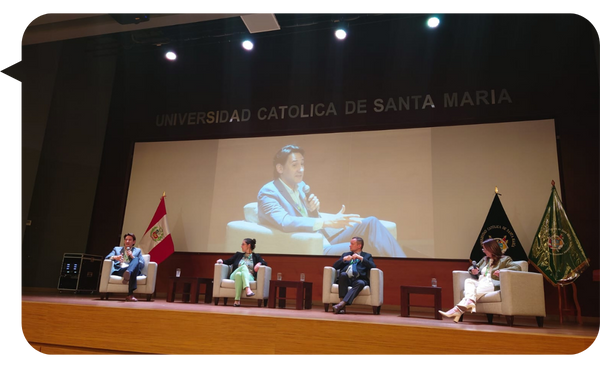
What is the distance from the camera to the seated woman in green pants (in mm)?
5008

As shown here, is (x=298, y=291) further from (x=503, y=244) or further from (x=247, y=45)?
(x=247, y=45)

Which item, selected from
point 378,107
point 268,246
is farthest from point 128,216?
point 378,107

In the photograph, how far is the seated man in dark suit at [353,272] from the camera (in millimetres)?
4535

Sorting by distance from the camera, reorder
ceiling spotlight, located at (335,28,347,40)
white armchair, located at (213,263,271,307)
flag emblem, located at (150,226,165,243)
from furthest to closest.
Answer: flag emblem, located at (150,226,165,243) → ceiling spotlight, located at (335,28,347,40) → white armchair, located at (213,263,271,307)

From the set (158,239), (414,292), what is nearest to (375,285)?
(414,292)

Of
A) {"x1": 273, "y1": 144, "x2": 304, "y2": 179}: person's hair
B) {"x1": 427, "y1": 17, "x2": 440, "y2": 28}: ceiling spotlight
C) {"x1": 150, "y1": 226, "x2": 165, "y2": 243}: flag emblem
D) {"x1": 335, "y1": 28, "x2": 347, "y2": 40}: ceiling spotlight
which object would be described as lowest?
{"x1": 150, "y1": 226, "x2": 165, "y2": 243}: flag emblem

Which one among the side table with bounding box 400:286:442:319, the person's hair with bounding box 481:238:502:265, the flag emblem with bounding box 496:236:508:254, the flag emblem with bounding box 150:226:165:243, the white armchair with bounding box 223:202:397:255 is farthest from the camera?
the flag emblem with bounding box 150:226:165:243

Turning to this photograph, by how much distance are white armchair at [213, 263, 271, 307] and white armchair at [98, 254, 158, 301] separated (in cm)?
83

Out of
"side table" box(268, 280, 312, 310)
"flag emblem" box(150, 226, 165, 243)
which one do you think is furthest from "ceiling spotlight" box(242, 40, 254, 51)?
"side table" box(268, 280, 312, 310)

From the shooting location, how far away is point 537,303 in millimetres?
3801

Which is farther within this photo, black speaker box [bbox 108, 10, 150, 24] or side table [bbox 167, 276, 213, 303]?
black speaker box [bbox 108, 10, 150, 24]

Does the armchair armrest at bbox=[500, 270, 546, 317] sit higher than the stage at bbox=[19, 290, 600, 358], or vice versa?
the armchair armrest at bbox=[500, 270, 546, 317]

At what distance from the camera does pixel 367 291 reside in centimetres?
463

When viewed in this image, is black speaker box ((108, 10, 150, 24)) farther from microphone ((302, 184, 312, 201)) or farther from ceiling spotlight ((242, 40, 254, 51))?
microphone ((302, 184, 312, 201))
